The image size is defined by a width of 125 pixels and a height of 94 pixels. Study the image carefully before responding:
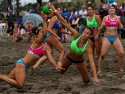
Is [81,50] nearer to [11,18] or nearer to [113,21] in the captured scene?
[113,21]

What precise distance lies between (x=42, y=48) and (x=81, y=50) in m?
0.81

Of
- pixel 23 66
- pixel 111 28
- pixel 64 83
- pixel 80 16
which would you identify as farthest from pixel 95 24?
pixel 80 16

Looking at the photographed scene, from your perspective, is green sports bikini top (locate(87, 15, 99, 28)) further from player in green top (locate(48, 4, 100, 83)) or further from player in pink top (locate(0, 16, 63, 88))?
player in pink top (locate(0, 16, 63, 88))

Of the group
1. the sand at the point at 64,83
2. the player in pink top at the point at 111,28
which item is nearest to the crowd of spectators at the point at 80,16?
the player in pink top at the point at 111,28

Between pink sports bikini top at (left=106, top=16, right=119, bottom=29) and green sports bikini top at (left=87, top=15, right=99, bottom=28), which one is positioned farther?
green sports bikini top at (left=87, top=15, right=99, bottom=28)

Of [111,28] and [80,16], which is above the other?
[111,28]

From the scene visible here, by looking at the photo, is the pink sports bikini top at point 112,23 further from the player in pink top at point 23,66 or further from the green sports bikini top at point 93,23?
the player in pink top at point 23,66

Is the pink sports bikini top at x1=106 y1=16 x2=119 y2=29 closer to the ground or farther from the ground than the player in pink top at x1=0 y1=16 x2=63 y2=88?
farther from the ground

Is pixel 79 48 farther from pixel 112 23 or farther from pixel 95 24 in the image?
pixel 95 24

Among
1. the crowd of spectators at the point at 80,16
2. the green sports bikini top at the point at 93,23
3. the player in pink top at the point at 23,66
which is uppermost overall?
the green sports bikini top at the point at 93,23

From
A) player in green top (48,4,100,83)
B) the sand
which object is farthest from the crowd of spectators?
player in green top (48,4,100,83)

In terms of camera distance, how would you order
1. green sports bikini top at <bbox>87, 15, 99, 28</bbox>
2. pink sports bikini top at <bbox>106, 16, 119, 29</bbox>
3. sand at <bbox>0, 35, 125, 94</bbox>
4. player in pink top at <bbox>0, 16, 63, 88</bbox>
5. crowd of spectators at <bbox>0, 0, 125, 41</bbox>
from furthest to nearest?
crowd of spectators at <bbox>0, 0, 125, 41</bbox> → green sports bikini top at <bbox>87, 15, 99, 28</bbox> → pink sports bikini top at <bbox>106, 16, 119, 29</bbox> → sand at <bbox>0, 35, 125, 94</bbox> → player in pink top at <bbox>0, 16, 63, 88</bbox>

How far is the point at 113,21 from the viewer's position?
8992mm

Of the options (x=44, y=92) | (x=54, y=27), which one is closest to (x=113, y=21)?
(x=54, y=27)
